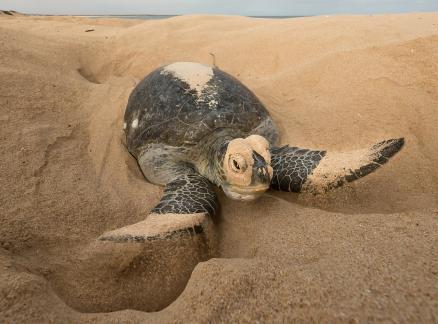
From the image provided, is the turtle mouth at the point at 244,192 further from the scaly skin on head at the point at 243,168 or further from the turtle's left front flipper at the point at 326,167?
the turtle's left front flipper at the point at 326,167

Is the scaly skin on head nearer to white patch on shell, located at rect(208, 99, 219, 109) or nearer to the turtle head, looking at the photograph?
the turtle head

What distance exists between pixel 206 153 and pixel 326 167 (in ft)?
2.46

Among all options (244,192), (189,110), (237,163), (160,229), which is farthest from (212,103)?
(160,229)

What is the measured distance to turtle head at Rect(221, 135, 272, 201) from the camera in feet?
4.80

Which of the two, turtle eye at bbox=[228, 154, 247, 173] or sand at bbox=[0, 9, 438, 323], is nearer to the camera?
sand at bbox=[0, 9, 438, 323]

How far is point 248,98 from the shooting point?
7.33 ft

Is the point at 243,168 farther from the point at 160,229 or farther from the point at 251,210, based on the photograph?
the point at 160,229

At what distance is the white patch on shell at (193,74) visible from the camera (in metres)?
2.12

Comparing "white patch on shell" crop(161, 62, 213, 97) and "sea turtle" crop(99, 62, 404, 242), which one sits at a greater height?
"white patch on shell" crop(161, 62, 213, 97)

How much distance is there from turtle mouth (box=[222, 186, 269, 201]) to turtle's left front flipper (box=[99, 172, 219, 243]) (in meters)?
0.10

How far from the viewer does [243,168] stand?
1.48 meters

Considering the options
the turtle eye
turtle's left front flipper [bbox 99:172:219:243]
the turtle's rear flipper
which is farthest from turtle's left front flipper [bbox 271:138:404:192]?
the turtle's rear flipper

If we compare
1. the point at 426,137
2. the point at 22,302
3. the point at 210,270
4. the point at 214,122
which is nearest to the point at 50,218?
the point at 22,302

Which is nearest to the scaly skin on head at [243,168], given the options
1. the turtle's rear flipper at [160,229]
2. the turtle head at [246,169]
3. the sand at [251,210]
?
the turtle head at [246,169]
